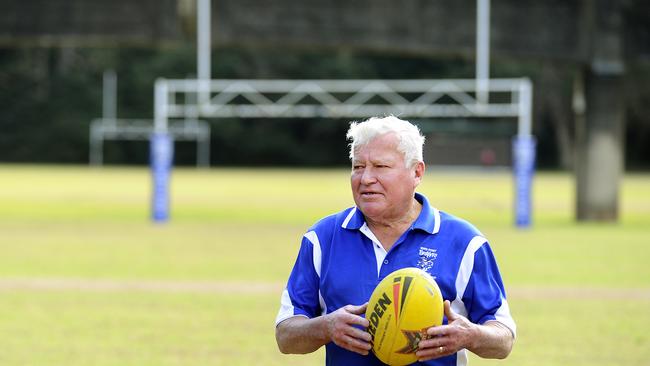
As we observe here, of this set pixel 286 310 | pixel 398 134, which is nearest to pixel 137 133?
pixel 286 310

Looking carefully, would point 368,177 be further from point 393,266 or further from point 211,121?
point 211,121

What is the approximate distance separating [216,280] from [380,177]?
1146 centimetres

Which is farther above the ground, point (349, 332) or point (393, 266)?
point (393, 266)

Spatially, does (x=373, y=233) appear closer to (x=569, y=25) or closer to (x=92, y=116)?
(x=569, y=25)

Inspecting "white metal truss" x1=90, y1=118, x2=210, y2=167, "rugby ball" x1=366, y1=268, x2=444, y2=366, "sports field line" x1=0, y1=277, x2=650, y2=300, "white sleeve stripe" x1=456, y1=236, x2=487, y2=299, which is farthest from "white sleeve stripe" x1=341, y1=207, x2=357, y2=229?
"white metal truss" x1=90, y1=118, x2=210, y2=167

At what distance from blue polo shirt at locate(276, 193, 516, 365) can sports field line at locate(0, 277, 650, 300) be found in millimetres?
9615

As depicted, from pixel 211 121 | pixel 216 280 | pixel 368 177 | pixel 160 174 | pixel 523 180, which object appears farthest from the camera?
pixel 211 121

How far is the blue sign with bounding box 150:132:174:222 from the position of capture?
1055 inches

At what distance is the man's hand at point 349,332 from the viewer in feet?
15.7

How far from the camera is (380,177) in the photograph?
16.2 ft

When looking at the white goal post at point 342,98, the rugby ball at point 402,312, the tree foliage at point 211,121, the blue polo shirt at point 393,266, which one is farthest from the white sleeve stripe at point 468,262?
the tree foliage at point 211,121

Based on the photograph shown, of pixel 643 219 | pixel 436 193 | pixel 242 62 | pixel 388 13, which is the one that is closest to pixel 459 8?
pixel 388 13

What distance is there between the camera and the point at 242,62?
72.9 m

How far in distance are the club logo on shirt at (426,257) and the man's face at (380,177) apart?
20 cm
